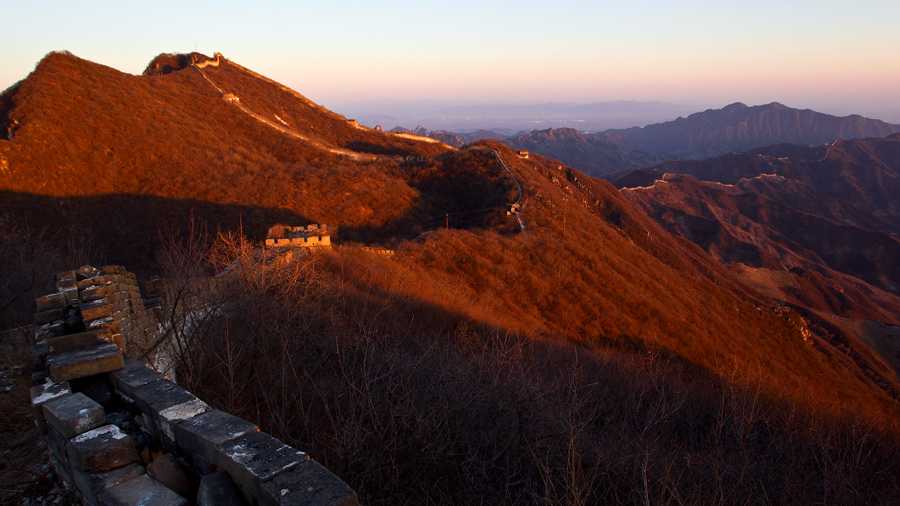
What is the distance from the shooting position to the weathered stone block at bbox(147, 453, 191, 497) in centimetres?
276

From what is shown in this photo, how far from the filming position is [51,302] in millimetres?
5180

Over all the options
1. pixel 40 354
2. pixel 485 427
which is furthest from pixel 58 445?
pixel 485 427

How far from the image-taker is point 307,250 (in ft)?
53.3

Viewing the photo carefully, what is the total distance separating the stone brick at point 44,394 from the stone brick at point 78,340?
0.61 metres

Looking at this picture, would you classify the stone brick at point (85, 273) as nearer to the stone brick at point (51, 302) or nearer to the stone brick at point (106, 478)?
the stone brick at point (51, 302)

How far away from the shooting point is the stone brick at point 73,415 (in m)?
2.94

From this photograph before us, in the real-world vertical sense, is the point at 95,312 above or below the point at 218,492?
above

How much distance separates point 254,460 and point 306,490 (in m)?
0.42

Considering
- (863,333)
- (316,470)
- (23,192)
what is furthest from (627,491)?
(863,333)

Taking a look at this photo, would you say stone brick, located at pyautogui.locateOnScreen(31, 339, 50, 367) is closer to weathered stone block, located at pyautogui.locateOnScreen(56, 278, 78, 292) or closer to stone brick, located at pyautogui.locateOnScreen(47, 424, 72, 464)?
stone brick, located at pyautogui.locateOnScreen(47, 424, 72, 464)

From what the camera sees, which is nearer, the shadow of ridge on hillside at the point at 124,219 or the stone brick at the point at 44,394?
the stone brick at the point at 44,394

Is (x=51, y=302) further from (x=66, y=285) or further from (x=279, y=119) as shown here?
(x=279, y=119)

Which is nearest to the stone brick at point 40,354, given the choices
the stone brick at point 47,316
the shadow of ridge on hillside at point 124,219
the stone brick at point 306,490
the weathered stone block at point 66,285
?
the stone brick at point 47,316

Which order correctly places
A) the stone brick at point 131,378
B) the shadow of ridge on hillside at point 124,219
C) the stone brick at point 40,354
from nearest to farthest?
1. the stone brick at point 131,378
2. the stone brick at point 40,354
3. the shadow of ridge on hillside at point 124,219
